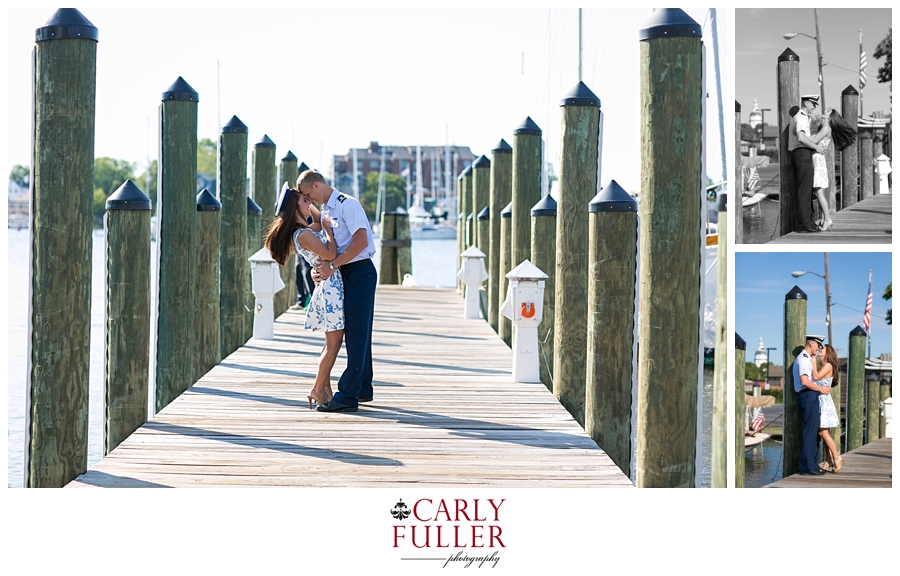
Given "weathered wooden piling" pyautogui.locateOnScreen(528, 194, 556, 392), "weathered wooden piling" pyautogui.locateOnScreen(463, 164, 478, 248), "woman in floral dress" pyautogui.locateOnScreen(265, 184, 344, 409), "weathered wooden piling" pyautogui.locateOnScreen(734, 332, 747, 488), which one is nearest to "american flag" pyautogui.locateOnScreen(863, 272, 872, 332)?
"weathered wooden piling" pyautogui.locateOnScreen(734, 332, 747, 488)

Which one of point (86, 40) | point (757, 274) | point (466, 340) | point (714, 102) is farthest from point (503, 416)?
point (714, 102)

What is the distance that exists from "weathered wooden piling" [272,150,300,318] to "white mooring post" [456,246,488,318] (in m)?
2.19

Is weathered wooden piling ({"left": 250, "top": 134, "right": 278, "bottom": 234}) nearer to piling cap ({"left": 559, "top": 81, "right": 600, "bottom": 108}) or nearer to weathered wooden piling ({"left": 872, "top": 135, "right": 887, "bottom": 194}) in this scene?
piling cap ({"left": 559, "top": 81, "right": 600, "bottom": 108})

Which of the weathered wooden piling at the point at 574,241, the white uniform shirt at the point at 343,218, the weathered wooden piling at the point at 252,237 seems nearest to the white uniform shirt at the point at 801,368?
the weathered wooden piling at the point at 574,241

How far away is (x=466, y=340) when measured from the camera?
10773 mm

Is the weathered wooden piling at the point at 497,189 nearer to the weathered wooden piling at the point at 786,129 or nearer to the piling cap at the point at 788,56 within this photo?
the weathered wooden piling at the point at 786,129

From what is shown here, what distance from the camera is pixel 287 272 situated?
1385 centimetres

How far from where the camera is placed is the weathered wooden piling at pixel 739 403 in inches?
211

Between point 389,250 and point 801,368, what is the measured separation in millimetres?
16680

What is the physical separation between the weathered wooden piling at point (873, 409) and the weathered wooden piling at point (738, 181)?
3.23 feet

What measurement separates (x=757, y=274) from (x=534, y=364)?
2756 millimetres

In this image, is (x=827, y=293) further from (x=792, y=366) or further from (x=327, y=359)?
(x=327, y=359)
